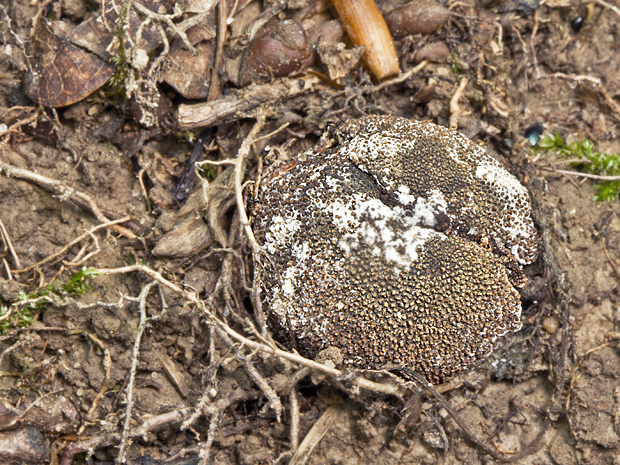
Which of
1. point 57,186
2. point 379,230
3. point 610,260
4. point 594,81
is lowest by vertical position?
point 610,260

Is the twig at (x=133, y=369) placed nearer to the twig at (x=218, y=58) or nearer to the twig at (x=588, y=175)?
the twig at (x=218, y=58)

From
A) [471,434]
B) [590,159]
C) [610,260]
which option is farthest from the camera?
[590,159]

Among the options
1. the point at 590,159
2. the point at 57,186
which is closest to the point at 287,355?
the point at 57,186

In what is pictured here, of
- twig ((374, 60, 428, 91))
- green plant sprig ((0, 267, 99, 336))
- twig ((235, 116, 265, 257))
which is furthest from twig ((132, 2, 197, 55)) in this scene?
green plant sprig ((0, 267, 99, 336))

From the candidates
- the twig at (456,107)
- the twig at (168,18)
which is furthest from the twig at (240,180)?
the twig at (456,107)

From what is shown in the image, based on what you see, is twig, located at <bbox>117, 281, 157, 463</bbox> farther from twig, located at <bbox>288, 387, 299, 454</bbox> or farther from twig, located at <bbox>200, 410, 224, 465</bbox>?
twig, located at <bbox>288, 387, 299, 454</bbox>

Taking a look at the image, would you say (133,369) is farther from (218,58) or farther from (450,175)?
(450,175)

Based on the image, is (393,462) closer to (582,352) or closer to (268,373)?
(268,373)

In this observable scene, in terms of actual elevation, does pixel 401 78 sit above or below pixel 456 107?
above
